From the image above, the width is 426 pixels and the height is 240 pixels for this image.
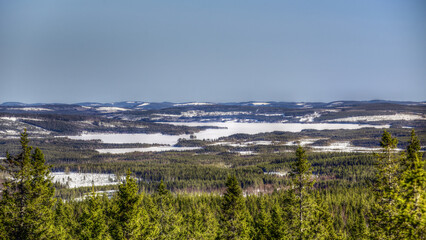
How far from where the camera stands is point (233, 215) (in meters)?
44.1

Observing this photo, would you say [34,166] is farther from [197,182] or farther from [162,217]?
[197,182]

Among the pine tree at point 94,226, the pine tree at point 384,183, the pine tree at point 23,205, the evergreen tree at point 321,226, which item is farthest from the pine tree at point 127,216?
the pine tree at point 384,183

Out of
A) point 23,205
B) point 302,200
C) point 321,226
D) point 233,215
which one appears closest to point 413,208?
point 302,200

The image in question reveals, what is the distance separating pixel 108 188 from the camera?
12912 cm

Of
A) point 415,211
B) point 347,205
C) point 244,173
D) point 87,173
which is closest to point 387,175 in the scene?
point 415,211

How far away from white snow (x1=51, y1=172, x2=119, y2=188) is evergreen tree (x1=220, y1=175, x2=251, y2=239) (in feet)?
336

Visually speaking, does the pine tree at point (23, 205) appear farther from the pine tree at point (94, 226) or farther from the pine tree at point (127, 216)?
the pine tree at point (94, 226)

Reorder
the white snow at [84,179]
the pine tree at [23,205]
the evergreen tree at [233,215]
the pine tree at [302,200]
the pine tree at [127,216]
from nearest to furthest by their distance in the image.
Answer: the pine tree at [23,205], the pine tree at [127,216], the pine tree at [302,200], the evergreen tree at [233,215], the white snow at [84,179]

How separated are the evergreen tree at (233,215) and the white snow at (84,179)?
102 m

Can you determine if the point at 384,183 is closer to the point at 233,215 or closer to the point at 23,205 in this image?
the point at 233,215

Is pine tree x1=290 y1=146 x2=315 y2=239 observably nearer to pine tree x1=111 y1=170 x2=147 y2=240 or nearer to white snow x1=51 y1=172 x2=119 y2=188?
pine tree x1=111 y1=170 x2=147 y2=240

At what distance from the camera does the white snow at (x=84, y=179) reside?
5561 inches

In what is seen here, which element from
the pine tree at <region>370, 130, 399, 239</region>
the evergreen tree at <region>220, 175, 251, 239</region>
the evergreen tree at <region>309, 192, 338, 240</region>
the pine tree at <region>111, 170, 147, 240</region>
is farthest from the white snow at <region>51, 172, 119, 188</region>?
the pine tree at <region>370, 130, 399, 239</region>

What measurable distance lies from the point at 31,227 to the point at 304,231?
24445mm
